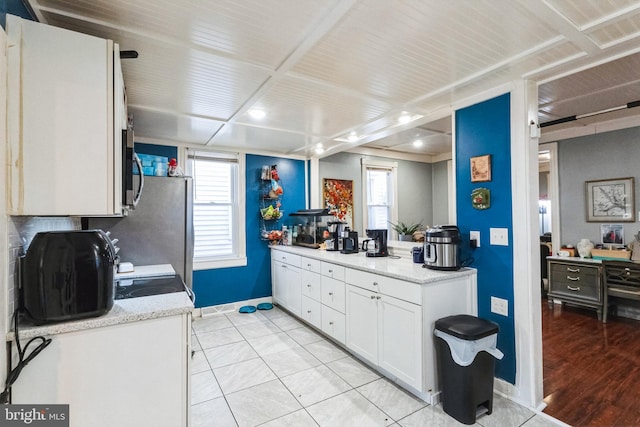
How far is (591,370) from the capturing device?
255 cm

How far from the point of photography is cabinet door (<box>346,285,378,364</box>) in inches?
99.3

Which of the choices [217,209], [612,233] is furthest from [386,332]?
[612,233]

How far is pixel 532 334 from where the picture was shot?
210cm

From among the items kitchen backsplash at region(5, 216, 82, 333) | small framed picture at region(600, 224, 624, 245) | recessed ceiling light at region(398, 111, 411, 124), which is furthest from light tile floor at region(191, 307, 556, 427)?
small framed picture at region(600, 224, 624, 245)

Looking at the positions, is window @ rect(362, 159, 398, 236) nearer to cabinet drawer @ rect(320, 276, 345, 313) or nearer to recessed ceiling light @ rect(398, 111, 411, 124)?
recessed ceiling light @ rect(398, 111, 411, 124)

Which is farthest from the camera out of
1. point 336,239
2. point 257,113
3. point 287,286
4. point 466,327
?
point 287,286

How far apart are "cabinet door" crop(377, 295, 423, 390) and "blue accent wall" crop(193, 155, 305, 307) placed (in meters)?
2.40

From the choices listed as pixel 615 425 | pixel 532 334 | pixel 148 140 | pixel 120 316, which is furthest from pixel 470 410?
pixel 148 140

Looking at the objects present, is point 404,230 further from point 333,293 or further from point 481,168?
point 481,168

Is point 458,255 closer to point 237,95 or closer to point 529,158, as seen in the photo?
point 529,158

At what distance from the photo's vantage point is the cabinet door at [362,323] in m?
2.52

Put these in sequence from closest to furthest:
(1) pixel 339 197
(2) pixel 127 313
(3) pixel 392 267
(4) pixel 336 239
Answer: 1. (2) pixel 127 313
2. (3) pixel 392 267
3. (4) pixel 336 239
4. (1) pixel 339 197

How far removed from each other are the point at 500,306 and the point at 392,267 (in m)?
0.81

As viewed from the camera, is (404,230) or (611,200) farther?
(404,230)
